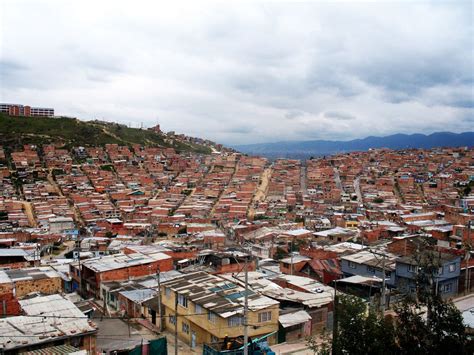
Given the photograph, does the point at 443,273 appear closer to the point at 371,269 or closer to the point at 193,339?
the point at 371,269

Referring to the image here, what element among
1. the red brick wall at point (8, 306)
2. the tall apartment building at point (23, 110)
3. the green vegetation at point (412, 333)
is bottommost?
the red brick wall at point (8, 306)

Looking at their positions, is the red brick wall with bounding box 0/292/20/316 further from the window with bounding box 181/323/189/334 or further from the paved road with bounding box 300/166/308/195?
the paved road with bounding box 300/166/308/195

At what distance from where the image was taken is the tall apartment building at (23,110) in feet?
297

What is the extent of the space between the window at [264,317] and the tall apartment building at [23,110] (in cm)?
8689

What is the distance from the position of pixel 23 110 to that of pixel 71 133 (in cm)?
2166

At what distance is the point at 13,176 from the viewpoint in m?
56.2

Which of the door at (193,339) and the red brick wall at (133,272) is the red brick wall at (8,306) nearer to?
the door at (193,339)

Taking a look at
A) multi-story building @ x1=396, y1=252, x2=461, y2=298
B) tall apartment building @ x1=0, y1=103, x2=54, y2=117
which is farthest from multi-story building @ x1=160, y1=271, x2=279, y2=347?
tall apartment building @ x1=0, y1=103, x2=54, y2=117

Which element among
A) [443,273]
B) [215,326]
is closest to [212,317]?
[215,326]

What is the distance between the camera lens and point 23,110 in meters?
93.4

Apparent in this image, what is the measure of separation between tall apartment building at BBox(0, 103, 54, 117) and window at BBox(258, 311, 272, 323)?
86.9 metres

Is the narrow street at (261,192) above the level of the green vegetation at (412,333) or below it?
A: below

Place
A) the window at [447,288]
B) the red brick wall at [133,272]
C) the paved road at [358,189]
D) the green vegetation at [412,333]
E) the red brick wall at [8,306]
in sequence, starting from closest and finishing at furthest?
the green vegetation at [412,333]
the red brick wall at [8,306]
the window at [447,288]
the red brick wall at [133,272]
the paved road at [358,189]

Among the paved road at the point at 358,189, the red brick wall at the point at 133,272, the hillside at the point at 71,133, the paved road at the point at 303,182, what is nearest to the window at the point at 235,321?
the red brick wall at the point at 133,272
